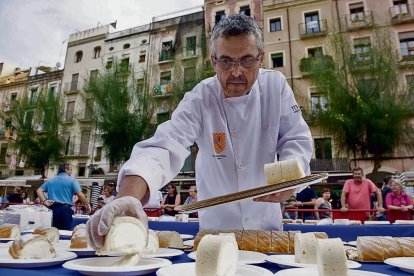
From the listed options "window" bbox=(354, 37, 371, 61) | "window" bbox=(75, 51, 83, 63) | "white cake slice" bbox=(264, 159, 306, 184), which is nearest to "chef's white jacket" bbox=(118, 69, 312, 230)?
"white cake slice" bbox=(264, 159, 306, 184)

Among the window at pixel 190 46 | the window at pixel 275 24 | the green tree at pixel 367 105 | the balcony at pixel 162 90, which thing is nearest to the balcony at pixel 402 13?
the green tree at pixel 367 105

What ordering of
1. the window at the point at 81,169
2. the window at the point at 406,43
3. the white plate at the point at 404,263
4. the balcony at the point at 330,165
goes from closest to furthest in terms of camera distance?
the white plate at the point at 404,263, the balcony at the point at 330,165, the window at the point at 406,43, the window at the point at 81,169

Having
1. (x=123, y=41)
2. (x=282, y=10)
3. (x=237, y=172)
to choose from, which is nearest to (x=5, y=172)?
(x=123, y=41)

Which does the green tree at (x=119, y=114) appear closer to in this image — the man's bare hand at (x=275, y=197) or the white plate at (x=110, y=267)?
the man's bare hand at (x=275, y=197)

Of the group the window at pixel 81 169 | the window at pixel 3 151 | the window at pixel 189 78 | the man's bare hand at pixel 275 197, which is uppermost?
the window at pixel 189 78

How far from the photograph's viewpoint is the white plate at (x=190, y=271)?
0.92 metres

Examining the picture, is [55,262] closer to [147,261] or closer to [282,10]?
[147,261]

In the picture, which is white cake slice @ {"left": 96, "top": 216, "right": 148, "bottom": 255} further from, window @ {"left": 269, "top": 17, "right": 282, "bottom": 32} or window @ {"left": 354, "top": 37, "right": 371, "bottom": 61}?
window @ {"left": 269, "top": 17, "right": 282, "bottom": 32}

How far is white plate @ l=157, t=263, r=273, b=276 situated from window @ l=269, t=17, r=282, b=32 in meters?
21.3

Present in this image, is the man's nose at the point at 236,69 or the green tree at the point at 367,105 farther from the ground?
the green tree at the point at 367,105

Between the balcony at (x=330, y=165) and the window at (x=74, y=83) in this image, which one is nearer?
the balcony at (x=330, y=165)

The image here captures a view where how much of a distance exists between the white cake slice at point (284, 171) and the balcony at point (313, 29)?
19691 millimetres

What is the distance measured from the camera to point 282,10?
2042 centimetres

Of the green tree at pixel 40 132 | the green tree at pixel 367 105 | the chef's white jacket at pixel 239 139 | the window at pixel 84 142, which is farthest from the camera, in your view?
the window at pixel 84 142
